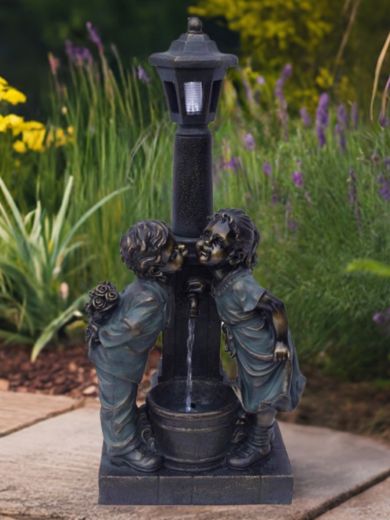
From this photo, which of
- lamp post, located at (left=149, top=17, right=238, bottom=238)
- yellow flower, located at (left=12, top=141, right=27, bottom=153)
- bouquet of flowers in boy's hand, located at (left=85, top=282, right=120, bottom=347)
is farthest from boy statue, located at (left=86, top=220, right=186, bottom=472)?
yellow flower, located at (left=12, top=141, right=27, bottom=153)

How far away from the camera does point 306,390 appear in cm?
527

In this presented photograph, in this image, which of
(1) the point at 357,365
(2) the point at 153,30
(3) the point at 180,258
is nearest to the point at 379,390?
(1) the point at 357,365

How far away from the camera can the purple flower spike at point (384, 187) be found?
14.9 feet

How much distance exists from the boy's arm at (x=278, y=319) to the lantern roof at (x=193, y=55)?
774 millimetres

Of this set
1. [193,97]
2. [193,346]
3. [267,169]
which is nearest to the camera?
[193,97]

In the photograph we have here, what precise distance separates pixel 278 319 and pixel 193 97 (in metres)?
0.79

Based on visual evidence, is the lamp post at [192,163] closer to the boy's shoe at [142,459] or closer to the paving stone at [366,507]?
the boy's shoe at [142,459]

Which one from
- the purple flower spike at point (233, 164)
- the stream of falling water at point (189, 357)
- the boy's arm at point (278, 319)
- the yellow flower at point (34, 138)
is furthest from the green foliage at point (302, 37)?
the boy's arm at point (278, 319)

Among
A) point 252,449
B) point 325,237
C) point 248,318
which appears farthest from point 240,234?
point 325,237

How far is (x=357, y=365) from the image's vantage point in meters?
5.37

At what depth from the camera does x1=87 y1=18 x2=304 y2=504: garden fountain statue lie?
3.79 m

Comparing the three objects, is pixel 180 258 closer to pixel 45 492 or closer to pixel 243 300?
pixel 243 300

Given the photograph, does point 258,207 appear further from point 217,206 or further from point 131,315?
point 131,315

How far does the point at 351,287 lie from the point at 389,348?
2.29 ft
